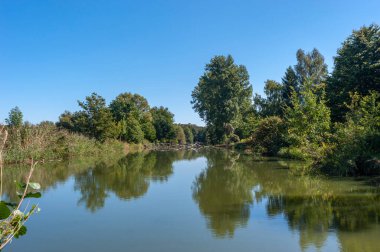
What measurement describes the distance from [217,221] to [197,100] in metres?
50.0

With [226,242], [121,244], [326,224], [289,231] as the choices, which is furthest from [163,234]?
[326,224]

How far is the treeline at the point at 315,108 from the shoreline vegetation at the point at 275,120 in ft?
0.18

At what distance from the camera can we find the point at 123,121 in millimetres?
49000

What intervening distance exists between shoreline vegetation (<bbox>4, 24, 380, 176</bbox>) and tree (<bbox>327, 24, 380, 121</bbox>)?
0.06m

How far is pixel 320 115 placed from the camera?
20922mm

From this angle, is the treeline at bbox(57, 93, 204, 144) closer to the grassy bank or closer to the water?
the grassy bank

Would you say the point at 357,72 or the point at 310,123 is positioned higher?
the point at 357,72

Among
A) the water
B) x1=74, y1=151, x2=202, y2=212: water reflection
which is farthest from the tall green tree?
the water

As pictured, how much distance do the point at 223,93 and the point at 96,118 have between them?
1980 centimetres

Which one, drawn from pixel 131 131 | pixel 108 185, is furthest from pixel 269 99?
pixel 108 185

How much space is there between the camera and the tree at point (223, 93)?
50812 mm

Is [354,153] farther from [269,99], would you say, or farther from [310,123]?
[269,99]

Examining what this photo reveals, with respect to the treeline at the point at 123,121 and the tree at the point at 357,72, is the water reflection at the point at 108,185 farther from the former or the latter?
the treeline at the point at 123,121

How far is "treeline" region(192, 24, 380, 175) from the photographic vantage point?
14984 millimetres
